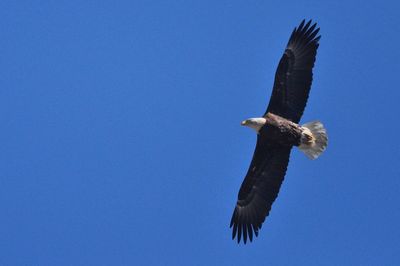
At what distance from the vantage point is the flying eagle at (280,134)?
42.1 feet

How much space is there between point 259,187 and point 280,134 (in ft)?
3.97

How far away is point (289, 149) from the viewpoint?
1324cm

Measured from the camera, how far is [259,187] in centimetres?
1348

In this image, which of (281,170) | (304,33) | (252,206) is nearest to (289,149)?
(281,170)

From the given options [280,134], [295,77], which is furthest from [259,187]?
[295,77]

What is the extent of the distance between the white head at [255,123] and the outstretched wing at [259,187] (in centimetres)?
27

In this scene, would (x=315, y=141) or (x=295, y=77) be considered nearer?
(x=295, y=77)

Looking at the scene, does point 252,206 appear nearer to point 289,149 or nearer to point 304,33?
point 289,149

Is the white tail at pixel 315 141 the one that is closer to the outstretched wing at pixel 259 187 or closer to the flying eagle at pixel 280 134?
the flying eagle at pixel 280 134

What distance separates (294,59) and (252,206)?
2.79m

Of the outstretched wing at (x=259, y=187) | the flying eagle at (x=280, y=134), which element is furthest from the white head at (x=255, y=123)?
the outstretched wing at (x=259, y=187)

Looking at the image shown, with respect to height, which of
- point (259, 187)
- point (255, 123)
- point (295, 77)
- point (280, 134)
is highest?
point (295, 77)

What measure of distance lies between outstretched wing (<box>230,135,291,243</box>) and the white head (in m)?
0.27

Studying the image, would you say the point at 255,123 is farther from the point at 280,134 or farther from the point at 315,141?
the point at 315,141
